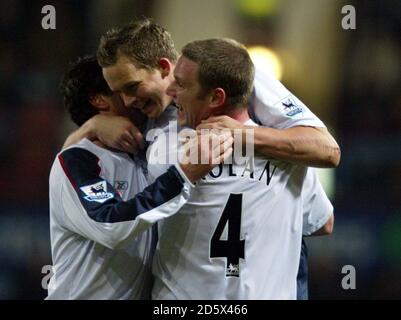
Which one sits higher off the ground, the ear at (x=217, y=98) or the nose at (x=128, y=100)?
the ear at (x=217, y=98)

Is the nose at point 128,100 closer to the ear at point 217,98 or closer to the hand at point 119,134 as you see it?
the hand at point 119,134

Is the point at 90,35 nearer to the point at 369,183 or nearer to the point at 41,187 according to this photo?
the point at 41,187

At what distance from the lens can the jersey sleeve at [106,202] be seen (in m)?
2.08

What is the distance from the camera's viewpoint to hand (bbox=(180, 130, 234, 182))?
2064mm

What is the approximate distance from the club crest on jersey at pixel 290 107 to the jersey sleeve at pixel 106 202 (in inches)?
16.6

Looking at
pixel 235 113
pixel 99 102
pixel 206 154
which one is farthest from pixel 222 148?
pixel 99 102

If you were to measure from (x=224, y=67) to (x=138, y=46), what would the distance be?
0.40 m

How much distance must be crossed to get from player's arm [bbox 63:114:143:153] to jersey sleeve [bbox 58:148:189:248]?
92 mm

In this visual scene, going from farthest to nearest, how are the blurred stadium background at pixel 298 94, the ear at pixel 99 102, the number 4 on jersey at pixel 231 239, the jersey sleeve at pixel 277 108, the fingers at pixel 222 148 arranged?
the blurred stadium background at pixel 298 94
the ear at pixel 99 102
the jersey sleeve at pixel 277 108
the number 4 on jersey at pixel 231 239
the fingers at pixel 222 148

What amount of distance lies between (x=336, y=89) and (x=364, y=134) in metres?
0.37

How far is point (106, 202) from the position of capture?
2.16 metres

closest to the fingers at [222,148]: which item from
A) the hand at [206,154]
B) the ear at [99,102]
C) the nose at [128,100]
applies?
the hand at [206,154]

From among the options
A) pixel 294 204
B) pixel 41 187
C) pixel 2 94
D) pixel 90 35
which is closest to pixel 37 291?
pixel 41 187

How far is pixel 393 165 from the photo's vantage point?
433 cm
